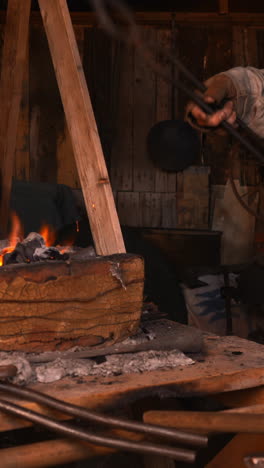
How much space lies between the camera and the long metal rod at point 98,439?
1597 millimetres

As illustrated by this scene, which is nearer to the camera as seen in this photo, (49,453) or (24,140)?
(49,453)

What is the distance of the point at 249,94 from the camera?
2.88 metres

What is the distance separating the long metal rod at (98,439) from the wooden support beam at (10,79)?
201 centimetres

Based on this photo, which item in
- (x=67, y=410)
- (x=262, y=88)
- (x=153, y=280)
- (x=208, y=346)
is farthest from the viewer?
(x=153, y=280)

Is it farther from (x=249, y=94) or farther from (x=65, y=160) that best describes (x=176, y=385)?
(x=65, y=160)

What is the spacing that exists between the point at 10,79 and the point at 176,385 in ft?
7.57

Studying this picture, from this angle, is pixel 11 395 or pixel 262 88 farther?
pixel 262 88

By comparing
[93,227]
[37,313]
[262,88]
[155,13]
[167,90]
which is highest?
[155,13]

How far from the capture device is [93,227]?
2.56 metres

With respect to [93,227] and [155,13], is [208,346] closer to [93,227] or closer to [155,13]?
[93,227]

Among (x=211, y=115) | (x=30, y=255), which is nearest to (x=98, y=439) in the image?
(x=30, y=255)

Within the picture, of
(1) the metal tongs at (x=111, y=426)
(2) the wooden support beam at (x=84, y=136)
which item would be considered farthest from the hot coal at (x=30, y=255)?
(1) the metal tongs at (x=111, y=426)

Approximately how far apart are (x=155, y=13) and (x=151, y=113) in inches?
45.9

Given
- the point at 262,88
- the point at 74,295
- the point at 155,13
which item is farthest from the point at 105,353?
the point at 155,13
